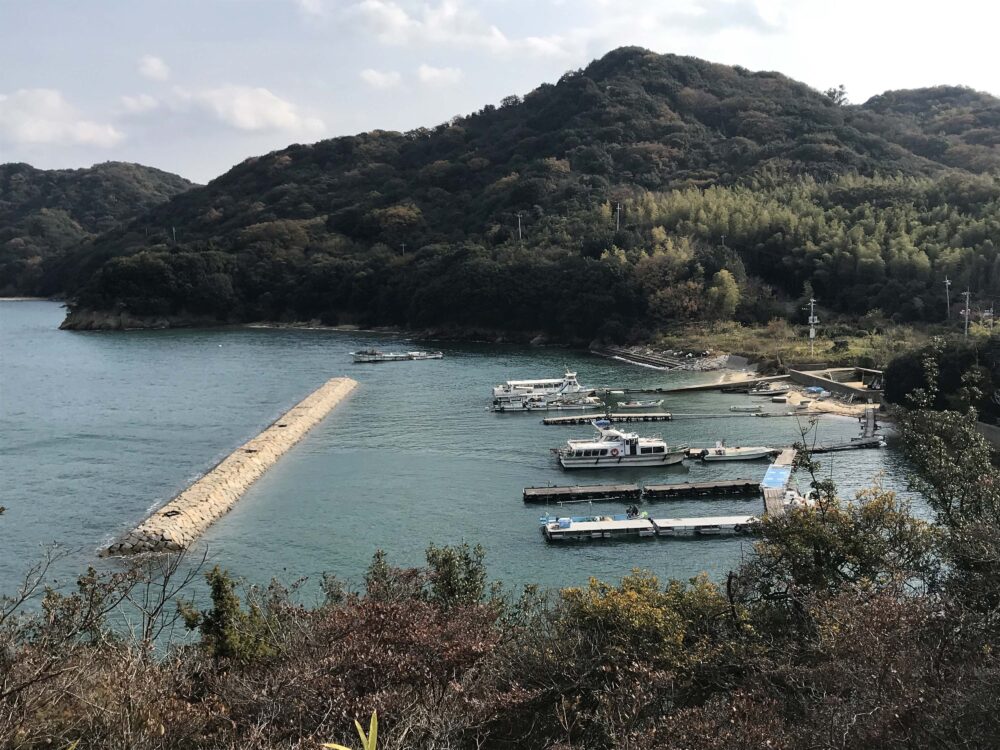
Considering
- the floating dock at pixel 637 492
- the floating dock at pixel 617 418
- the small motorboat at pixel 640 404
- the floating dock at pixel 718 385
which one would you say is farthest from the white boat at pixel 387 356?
the floating dock at pixel 637 492

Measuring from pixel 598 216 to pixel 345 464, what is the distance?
60.5 meters

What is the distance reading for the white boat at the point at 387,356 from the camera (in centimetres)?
6575

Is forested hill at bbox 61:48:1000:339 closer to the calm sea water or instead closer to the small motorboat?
the calm sea water

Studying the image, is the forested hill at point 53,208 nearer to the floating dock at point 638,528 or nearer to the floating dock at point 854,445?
the floating dock at point 854,445

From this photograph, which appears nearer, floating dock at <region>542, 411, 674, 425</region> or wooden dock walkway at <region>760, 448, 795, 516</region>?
wooden dock walkway at <region>760, 448, 795, 516</region>

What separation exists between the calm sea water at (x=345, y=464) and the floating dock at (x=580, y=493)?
0.74 metres

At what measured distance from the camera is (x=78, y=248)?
146 m

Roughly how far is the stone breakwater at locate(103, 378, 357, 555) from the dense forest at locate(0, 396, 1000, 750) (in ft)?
33.1

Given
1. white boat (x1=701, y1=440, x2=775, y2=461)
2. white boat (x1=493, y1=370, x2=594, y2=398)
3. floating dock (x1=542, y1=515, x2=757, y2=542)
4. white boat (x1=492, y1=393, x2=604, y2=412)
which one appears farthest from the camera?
white boat (x1=493, y1=370, x2=594, y2=398)

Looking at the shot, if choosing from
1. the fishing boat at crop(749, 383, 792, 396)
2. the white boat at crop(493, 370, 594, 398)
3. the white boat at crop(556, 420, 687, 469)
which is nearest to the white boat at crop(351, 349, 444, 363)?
the white boat at crop(493, 370, 594, 398)


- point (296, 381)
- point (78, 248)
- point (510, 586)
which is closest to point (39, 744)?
point (510, 586)

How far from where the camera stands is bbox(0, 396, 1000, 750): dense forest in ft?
27.5

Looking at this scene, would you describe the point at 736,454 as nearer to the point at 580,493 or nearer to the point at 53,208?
the point at 580,493

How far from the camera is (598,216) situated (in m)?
89.2
